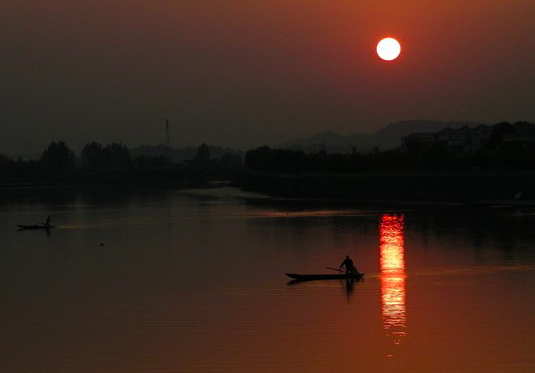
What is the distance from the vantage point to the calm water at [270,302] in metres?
21.7

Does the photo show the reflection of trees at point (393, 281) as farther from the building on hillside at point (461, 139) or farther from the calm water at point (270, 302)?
the building on hillside at point (461, 139)

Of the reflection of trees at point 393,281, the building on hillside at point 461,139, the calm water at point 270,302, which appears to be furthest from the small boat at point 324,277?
the building on hillside at point 461,139

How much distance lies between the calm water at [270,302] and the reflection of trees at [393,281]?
0.09 meters

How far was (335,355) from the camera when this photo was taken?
859 inches

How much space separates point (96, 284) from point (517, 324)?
1686 cm

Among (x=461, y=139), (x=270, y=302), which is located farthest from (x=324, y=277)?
(x=461, y=139)

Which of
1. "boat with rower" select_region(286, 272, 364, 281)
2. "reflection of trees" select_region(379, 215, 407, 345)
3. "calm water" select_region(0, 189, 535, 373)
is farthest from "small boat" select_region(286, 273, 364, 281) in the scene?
"reflection of trees" select_region(379, 215, 407, 345)

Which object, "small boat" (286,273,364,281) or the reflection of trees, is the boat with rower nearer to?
"small boat" (286,273,364,281)

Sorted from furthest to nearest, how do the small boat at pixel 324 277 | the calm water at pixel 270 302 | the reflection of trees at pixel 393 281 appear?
1. the small boat at pixel 324 277
2. the reflection of trees at pixel 393 281
3. the calm water at pixel 270 302

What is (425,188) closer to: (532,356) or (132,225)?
(132,225)

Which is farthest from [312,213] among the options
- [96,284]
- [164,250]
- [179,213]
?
[96,284]

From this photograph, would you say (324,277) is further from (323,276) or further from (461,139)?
(461,139)

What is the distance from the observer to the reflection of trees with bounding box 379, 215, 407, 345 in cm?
2525

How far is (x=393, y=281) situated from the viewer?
33969mm
